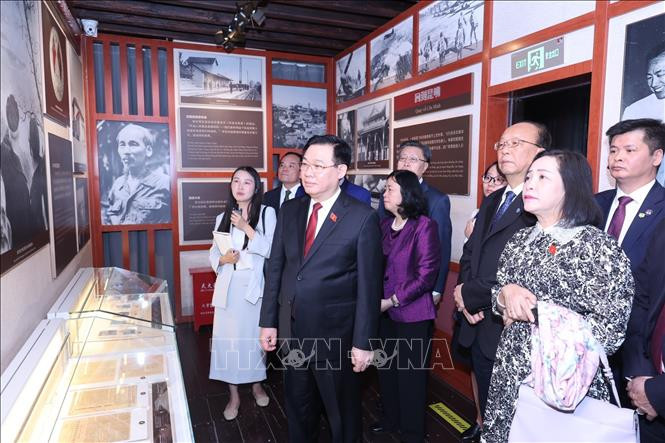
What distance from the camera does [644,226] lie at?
1.81 meters

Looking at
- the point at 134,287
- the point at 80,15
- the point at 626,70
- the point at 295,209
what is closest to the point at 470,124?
the point at 626,70

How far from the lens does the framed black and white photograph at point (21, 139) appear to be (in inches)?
56.8

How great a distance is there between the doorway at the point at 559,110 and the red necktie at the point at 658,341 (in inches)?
61.1

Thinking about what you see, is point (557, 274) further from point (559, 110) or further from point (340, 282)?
point (559, 110)

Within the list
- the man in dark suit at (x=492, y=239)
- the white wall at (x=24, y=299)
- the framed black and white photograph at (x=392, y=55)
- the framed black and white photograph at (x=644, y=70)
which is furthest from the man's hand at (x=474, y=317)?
the framed black and white photograph at (x=392, y=55)

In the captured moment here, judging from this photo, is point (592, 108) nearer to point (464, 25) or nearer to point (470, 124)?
point (470, 124)

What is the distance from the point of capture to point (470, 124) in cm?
335

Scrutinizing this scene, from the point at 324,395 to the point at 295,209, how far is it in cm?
97

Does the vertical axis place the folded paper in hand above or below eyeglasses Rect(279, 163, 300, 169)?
below

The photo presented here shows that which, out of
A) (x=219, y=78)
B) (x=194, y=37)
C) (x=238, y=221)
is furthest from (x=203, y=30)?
(x=238, y=221)

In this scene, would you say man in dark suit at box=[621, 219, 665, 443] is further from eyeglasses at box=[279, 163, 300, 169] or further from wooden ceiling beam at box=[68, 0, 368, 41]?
wooden ceiling beam at box=[68, 0, 368, 41]

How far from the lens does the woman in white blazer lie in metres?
2.98

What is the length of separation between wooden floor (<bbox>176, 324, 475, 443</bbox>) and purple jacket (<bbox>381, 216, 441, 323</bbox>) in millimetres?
881

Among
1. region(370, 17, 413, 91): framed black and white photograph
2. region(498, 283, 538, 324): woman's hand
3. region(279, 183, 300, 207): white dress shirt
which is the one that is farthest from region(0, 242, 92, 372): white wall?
region(370, 17, 413, 91): framed black and white photograph
